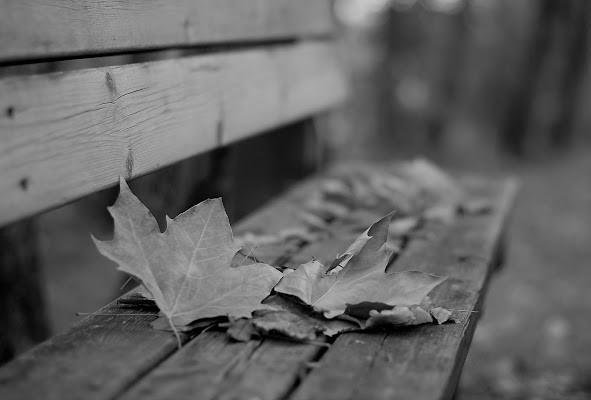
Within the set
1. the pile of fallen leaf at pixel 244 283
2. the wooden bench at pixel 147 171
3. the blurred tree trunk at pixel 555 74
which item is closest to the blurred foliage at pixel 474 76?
the blurred tree trunk at pixel 555 74

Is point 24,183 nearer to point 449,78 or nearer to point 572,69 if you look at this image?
point 449,78

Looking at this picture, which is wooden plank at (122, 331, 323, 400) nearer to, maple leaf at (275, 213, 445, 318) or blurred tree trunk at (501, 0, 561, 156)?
maple leaf at (275, 213, 445, 318)

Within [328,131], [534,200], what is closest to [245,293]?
[328,131]

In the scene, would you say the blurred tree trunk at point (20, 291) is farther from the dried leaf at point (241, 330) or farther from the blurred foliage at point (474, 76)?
the blurred foliage at point (474, 76)

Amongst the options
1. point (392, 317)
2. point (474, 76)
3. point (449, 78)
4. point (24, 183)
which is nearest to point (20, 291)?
point (24, 183)

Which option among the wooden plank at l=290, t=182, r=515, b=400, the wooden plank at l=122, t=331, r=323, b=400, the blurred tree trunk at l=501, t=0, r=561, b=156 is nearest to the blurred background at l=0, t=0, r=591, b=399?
the blurred tree trunk at l=501, t=0, r=561, b=156

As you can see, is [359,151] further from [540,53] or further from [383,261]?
[383,261]
